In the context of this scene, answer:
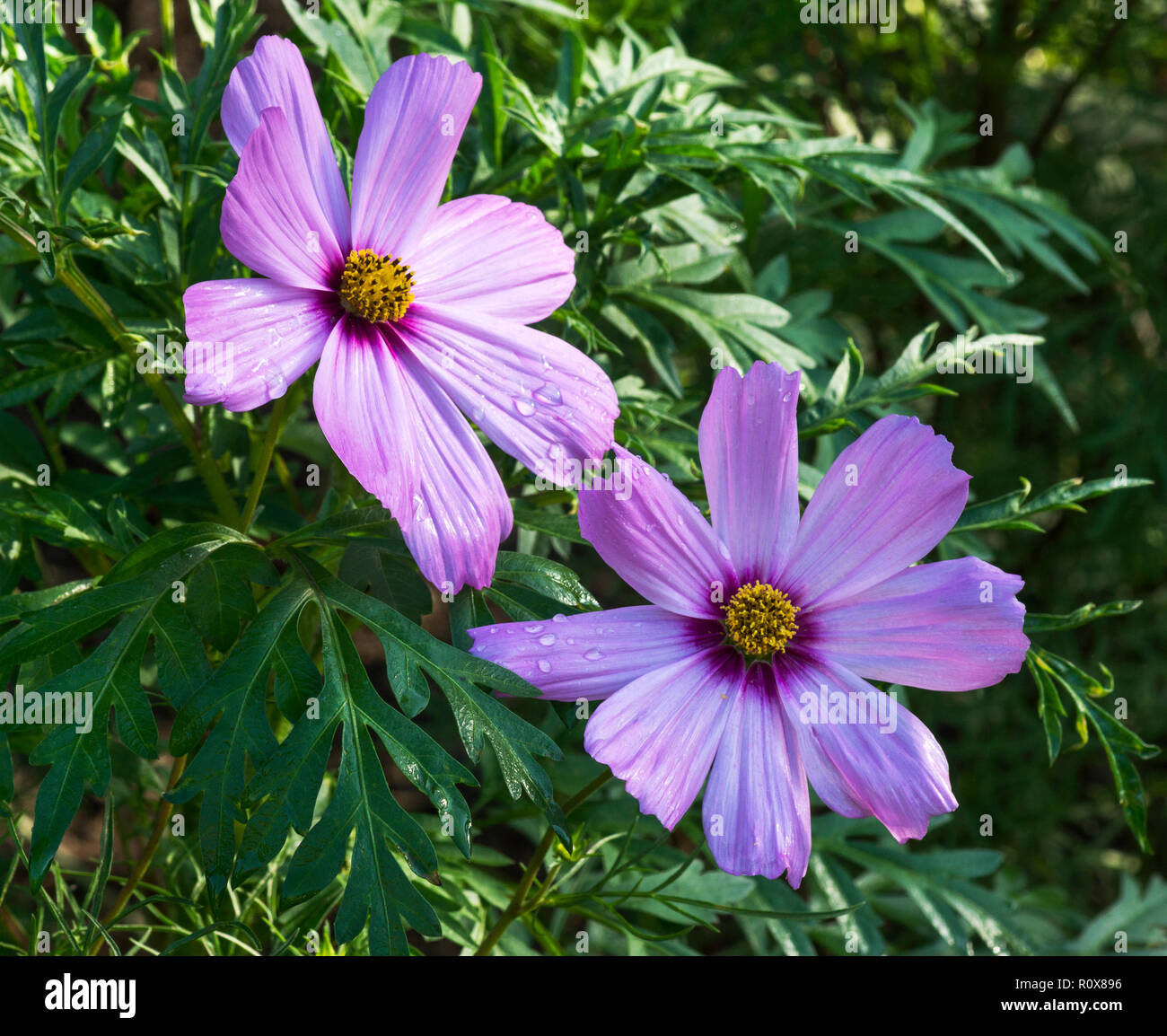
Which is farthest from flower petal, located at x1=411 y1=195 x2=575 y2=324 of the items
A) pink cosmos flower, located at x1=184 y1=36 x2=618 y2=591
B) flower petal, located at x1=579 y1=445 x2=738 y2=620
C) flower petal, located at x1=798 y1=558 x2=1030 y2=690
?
flower petal, located at x1=798 y1=558 x2=1030 y2=690

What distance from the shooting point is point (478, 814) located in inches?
49.0

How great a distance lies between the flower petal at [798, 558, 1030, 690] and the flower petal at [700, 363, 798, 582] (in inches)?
2.1

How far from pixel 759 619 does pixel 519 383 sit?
176 millimetres

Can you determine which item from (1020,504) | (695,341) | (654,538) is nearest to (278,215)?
(654,538)

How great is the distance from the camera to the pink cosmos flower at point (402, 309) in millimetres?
542

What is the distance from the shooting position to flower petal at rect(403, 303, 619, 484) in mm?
597

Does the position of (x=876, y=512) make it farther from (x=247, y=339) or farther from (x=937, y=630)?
(x=247, y=339)

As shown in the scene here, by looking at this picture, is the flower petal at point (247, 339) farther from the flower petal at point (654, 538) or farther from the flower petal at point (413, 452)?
the flower petal at point (654, 538)

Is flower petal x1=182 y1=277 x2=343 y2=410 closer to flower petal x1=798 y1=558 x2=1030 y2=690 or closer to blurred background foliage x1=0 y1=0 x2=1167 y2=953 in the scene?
blurred background foliage x1=0 y1=0 x2=1167 y2=953

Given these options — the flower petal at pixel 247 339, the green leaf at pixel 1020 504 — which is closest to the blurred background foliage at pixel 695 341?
the green leaf at pixel 1020 504

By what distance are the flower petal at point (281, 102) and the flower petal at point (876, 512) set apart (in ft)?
1.01
